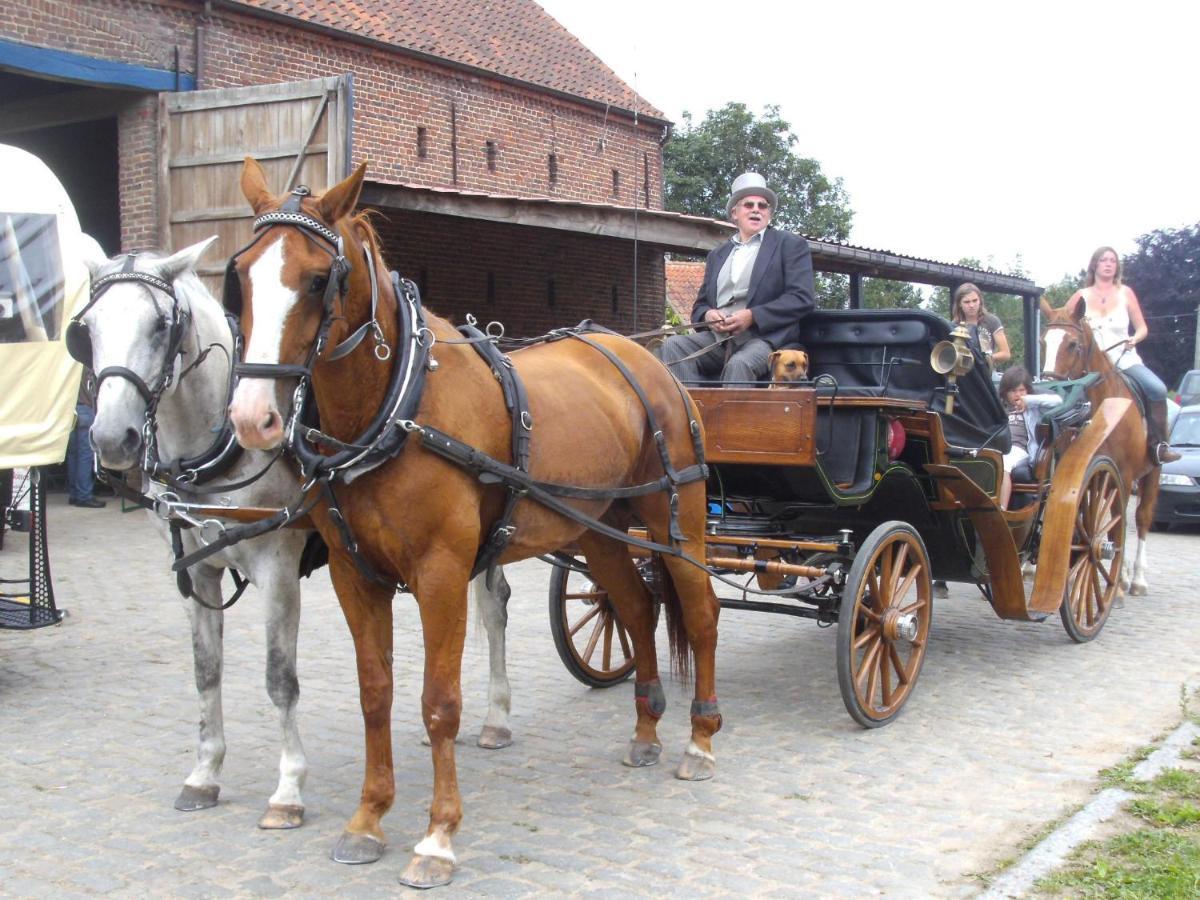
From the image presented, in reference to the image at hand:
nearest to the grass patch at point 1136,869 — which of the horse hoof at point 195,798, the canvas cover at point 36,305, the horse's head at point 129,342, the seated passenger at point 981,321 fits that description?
the horse hoof at point 195,798

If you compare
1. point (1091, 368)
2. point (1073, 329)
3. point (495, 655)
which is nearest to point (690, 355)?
point (495, 655)

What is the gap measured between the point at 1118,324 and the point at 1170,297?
31.3 metres

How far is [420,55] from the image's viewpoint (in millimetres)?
16938

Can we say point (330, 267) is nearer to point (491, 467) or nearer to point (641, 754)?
point (491, 467)

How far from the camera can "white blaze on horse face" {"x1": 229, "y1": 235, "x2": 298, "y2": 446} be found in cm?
319

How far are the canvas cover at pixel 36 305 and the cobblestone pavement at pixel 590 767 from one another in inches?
55.0

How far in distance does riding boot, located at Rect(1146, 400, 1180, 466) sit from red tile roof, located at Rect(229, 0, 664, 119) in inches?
420

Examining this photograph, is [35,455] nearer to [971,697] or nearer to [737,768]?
[737,768]

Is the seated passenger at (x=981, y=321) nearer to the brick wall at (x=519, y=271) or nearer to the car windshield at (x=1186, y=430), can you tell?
the car windshield at (x=1186, y=430)

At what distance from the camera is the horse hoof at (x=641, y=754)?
4.95 m

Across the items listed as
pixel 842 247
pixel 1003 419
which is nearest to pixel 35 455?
pixel 1003 419

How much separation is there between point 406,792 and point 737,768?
1384 millimetres

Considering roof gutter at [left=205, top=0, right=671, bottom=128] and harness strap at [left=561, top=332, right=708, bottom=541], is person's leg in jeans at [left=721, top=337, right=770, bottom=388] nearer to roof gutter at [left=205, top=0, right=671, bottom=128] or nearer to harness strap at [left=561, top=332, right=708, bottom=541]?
harness strap at [left=561, top=332, right=708, bottom=541]

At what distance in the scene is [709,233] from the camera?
45.3 ft
